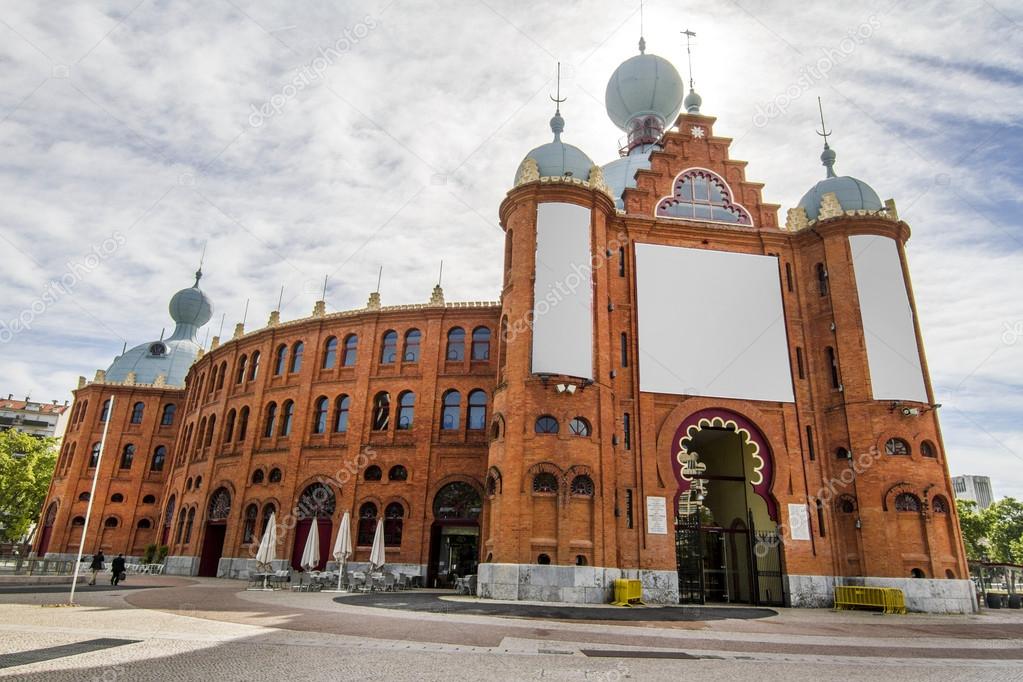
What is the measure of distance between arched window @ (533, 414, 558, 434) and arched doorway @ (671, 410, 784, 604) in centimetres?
549

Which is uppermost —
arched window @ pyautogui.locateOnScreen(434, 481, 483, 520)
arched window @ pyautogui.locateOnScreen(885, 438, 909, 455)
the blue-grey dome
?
the blue-grey dome

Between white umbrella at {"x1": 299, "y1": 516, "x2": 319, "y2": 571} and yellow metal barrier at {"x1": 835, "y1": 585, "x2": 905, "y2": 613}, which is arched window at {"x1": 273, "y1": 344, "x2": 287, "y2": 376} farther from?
yellow metal barrier at {"x1": 835, "y1": 585, "x2": 905, "y2": 613}

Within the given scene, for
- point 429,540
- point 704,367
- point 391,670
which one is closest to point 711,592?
point 704,367

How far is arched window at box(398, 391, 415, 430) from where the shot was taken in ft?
110

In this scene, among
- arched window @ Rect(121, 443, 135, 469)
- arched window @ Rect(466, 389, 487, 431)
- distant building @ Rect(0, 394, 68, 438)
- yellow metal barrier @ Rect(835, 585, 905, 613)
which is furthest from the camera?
distant building @ Rect(0, 394, 68, 438)

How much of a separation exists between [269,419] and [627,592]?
2405cm

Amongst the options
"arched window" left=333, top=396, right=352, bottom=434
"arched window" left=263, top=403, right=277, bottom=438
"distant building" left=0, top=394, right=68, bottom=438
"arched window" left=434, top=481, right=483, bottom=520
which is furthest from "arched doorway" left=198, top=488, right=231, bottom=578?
"distant building" left=0, top=394, right=68, bottom=438

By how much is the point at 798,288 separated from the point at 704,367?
22.6ft

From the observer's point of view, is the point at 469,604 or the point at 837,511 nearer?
the point at 469,604

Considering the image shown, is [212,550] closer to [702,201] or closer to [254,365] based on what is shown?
[254,365]

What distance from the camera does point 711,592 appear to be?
29203 mm

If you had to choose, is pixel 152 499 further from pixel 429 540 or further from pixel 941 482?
pixel 941 482

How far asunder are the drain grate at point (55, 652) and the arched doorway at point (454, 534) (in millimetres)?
21667

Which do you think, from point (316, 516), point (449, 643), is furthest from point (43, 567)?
point (449, 643)
